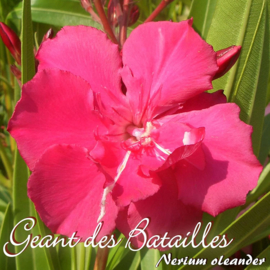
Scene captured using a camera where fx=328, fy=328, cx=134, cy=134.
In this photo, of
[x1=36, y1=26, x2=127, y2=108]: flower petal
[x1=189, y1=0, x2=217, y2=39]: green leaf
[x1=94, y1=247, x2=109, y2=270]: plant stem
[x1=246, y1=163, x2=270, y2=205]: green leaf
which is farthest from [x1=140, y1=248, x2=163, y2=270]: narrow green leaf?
[x1=189, y1=0, x2=217, y2=39]: green leaf

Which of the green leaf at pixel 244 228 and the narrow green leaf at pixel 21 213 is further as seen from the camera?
the narrow green leaf at pixel 21 213

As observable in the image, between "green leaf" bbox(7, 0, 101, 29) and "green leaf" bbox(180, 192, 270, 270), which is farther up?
"green leaf" bbox(7, 0, 101, 29)

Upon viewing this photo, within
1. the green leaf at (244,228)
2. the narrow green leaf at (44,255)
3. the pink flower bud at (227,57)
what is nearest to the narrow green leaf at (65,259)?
the narrow green leaf at (44,255)

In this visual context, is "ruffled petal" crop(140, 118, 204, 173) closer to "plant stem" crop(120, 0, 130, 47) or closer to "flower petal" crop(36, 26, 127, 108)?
"flower petal" crop(36, 26, 127, 108)

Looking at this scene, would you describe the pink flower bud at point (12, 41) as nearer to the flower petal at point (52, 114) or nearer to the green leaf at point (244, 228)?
the flower petal at point (52, 114)

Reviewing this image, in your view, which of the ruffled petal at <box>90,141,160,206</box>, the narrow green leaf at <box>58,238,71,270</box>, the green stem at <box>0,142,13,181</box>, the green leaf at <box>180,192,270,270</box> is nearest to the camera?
the ruffled petal at <box>90,141,160,206</box>

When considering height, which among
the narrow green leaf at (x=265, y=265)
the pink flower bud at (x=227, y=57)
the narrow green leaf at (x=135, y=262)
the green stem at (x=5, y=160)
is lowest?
the green stem at (x=5, y=160)
